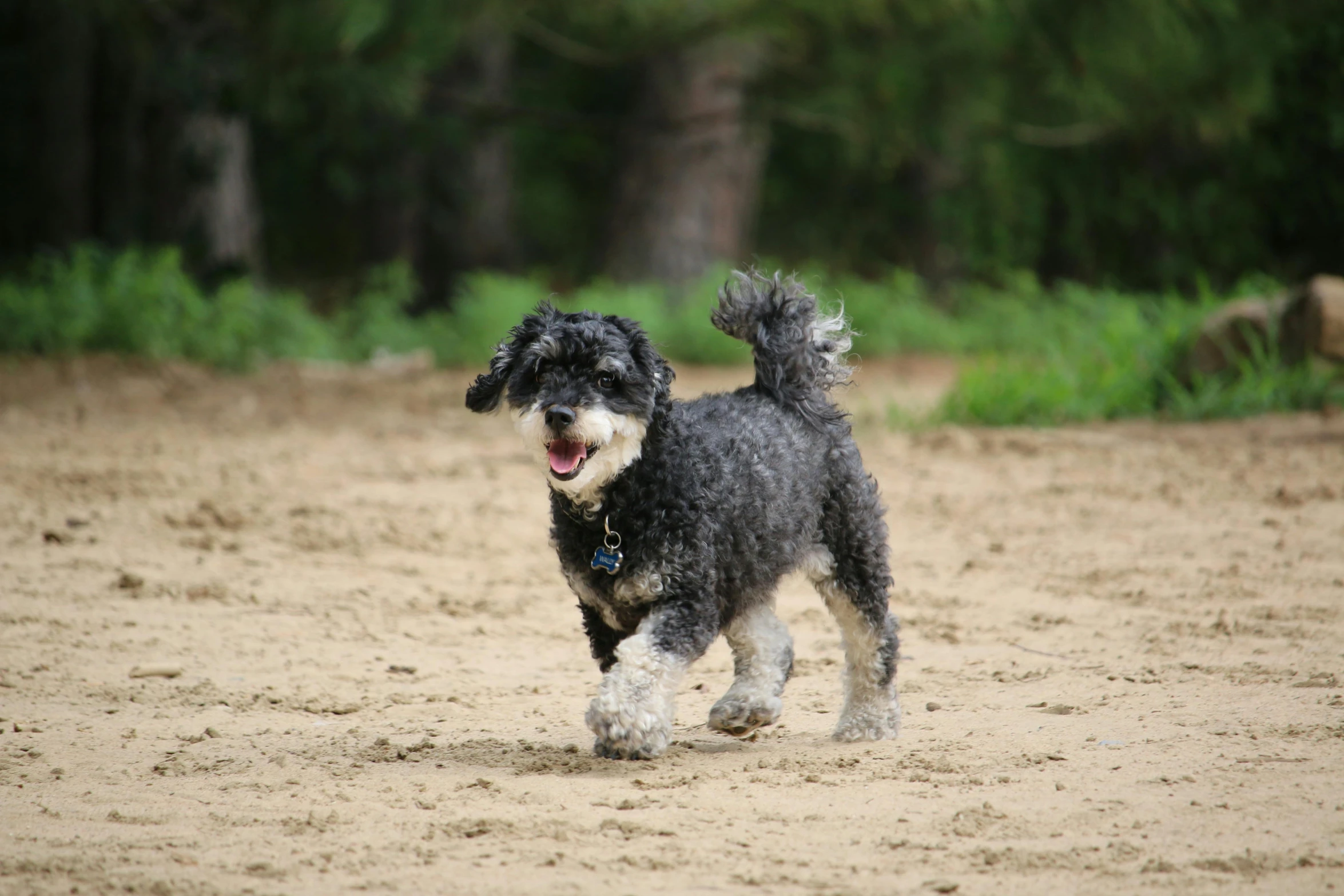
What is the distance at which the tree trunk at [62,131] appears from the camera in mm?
15320

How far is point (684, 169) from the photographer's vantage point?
16.8 meters

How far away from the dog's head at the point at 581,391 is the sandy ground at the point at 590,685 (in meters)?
0.99

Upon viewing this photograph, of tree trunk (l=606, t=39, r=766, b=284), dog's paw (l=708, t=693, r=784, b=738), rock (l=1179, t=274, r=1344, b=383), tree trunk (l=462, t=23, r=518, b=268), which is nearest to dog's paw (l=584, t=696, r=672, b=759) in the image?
dog's paw (l=708, t=693, r=784, b=738)

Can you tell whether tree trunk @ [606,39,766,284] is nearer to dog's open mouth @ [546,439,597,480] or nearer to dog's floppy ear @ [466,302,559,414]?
dog's floppy ear @ [466,302,559,414]

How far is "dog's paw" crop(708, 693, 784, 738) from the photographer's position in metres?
4.83

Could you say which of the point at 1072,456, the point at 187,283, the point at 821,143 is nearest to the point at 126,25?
the point at 187,283

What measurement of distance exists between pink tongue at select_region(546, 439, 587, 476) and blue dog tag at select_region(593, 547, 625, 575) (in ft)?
1.05

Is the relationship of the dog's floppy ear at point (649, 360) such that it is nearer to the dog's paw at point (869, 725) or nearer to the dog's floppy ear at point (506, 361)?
the dog's floppy ear at point (506, 361)

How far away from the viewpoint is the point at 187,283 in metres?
13.6

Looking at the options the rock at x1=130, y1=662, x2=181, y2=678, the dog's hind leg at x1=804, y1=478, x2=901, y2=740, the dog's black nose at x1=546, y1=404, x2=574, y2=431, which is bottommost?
the rock at x1=130, y1=662, x2=181, y2=678

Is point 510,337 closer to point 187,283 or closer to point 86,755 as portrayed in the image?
point 86,755

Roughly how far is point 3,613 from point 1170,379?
8690 millimetres

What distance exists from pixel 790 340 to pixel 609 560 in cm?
119

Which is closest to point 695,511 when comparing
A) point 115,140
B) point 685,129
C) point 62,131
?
point 685,129
